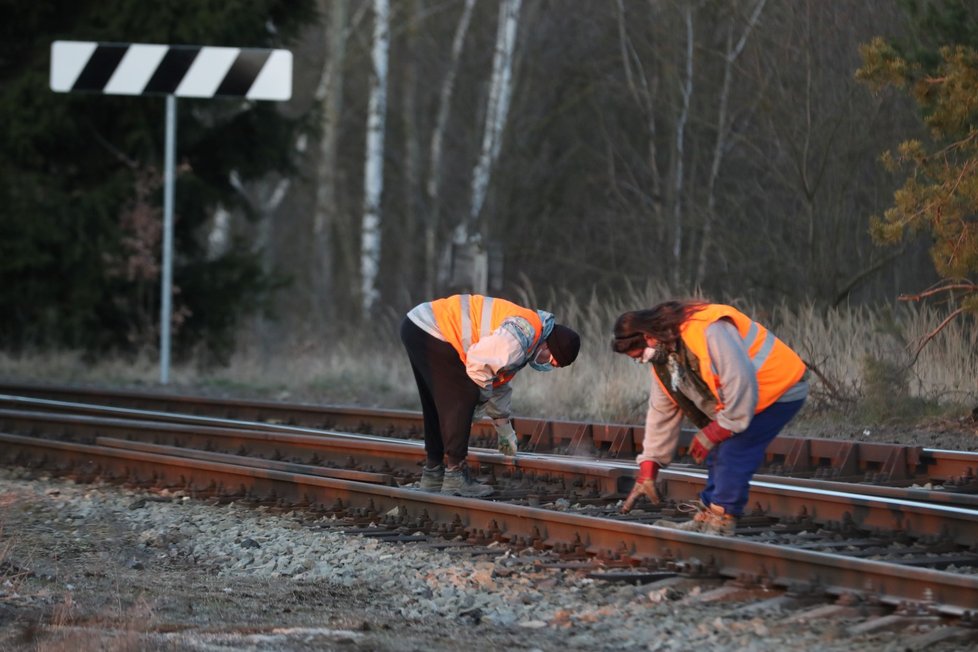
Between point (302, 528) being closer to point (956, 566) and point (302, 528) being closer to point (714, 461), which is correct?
point (714, 461)

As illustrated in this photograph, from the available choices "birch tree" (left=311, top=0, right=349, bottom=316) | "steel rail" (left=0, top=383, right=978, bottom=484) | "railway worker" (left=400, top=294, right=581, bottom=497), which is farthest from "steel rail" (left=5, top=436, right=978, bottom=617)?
"birch tree" (left=311, top=0, right=349, bottom=316)

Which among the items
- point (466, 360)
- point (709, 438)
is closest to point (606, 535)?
point (709, 438)

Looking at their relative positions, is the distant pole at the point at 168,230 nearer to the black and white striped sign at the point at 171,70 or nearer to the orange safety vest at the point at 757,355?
the black and white striped sign at the point at 171,70

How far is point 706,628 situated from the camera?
5.59 metres

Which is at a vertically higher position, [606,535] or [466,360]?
[466,360]

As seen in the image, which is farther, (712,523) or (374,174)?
(374,174)

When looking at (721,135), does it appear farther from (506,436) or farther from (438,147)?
(506,436)

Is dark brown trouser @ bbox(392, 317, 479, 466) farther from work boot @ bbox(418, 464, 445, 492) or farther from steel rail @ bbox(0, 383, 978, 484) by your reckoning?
steel rail @ bbox(0, 383, 978, 484)

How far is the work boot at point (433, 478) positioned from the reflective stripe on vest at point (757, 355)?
2.67m

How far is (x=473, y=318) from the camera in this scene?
315 inches

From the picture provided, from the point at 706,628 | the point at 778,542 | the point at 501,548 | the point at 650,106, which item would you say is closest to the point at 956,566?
the point at 778,542

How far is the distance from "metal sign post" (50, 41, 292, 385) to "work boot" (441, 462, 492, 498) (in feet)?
29.8

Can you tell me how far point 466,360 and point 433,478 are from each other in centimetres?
127

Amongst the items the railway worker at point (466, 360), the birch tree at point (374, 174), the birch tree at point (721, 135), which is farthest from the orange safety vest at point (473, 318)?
the birch tree at point (374, 174)
